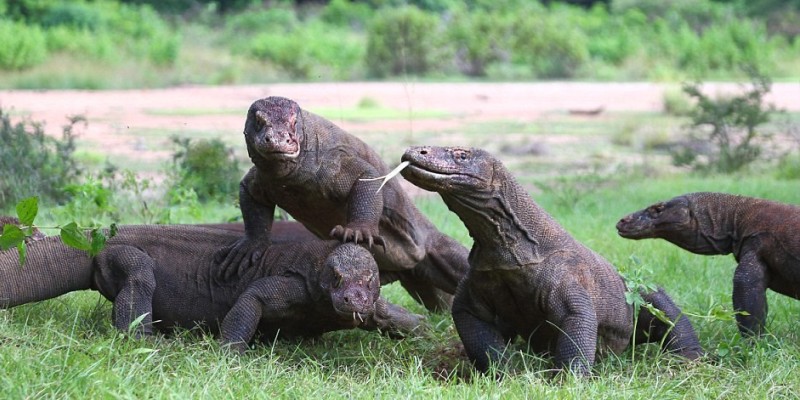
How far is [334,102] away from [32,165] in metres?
11.2

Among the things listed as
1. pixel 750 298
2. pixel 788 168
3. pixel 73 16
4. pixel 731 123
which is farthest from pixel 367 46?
pixel 750 298

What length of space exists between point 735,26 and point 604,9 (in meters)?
10.5

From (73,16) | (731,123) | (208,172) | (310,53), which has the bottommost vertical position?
(310,53)

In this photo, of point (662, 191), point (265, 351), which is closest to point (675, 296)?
point (265, 351)

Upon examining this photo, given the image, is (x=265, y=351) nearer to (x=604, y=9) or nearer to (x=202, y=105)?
(x=202, y=105)

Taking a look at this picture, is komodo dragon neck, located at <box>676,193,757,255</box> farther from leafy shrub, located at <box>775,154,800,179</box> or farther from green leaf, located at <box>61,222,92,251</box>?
leafy shrub, located at <box>775,154,800,179</box>

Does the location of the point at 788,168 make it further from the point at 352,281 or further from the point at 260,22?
the point at 260,22

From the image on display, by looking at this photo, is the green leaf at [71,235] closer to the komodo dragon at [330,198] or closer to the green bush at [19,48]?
the komodo dragon at [330,198]

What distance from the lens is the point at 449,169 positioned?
15.1ft

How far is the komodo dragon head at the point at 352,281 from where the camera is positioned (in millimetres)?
4934

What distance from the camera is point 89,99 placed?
19.6 meters

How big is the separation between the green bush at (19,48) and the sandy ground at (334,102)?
11.0 feet

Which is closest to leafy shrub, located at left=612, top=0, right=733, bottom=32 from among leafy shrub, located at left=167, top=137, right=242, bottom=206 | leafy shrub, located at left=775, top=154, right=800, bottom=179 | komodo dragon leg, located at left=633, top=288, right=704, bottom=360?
leafy shrub, located at left=775, top=154, right=800, bottom=179

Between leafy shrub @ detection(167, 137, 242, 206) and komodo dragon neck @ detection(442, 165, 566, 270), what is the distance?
435 cm
